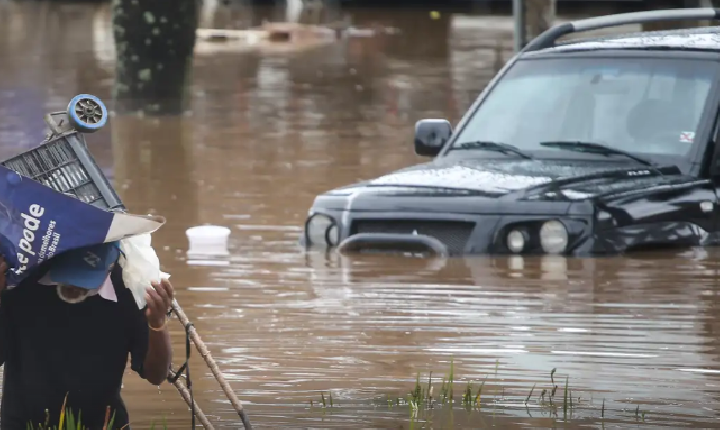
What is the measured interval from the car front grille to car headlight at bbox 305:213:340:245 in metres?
0.24

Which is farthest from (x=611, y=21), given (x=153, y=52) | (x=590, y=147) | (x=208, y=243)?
(x=153, y=52)

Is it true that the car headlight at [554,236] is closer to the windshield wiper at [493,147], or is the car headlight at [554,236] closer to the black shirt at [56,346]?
the windshield wiper at [493,147]

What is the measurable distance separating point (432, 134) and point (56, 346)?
618 centimetres

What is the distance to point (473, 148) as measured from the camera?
436 inches

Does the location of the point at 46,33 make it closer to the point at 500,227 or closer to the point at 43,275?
the point at 500,227

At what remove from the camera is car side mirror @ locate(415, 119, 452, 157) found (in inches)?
439

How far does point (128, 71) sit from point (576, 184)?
41.9 feet

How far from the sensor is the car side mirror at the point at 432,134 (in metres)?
11.1

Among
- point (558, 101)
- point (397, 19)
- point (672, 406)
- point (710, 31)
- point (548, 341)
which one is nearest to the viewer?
point (672, 406)

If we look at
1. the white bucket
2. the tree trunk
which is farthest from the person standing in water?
the tree trunk

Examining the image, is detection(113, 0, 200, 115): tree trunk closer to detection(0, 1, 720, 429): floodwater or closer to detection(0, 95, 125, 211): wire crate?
detection(0, 1, 720, 429): floodwater

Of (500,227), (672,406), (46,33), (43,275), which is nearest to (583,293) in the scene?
(500,227)

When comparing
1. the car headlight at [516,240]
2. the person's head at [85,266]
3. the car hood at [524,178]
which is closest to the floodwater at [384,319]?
the car headlight at [516,240]

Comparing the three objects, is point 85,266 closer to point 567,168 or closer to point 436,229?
point 436,229
